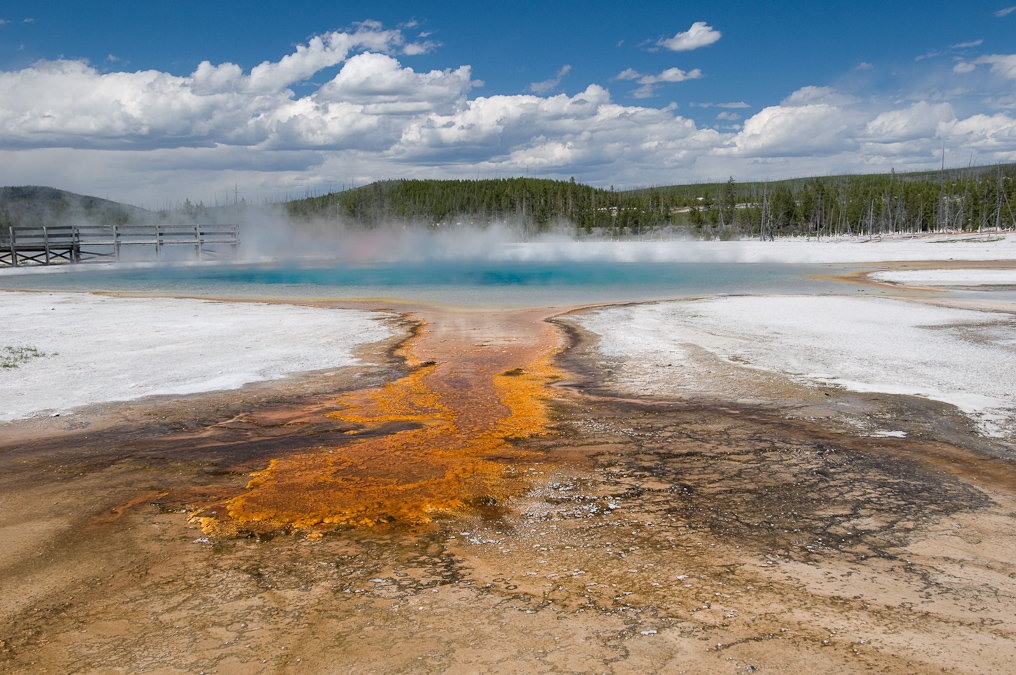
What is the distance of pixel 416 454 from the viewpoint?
6465 millimetres

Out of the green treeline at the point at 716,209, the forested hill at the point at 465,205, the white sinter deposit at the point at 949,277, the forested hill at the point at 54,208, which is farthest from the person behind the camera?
the forested hill at the point at 465,205

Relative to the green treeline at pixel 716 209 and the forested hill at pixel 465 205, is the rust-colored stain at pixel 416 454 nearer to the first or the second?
the green treeline at pixel 716 209

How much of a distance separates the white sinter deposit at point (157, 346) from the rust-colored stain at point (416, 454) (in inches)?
85.0

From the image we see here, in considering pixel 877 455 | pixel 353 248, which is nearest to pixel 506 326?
pixel 877 455

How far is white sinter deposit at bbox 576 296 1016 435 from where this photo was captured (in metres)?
8.79

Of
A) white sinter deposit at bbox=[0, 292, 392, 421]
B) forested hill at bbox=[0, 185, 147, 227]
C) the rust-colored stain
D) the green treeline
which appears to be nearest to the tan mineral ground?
the rust-colored stain

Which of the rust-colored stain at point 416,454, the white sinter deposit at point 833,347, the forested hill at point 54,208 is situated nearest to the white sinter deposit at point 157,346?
the rust-colored stain at point 416,454

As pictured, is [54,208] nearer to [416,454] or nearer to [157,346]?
[157,346]

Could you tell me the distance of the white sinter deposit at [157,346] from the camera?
8.88m

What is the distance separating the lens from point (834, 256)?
148 feet

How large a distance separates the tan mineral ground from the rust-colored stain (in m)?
0.04

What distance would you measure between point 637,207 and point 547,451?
10970 centimetres

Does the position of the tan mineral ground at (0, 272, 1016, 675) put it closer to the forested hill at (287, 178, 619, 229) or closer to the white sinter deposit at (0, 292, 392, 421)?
the white sinter deposit at (0, 292, 392, 421)

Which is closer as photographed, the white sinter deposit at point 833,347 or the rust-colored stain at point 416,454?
the rust-colored stain at point 416,454
